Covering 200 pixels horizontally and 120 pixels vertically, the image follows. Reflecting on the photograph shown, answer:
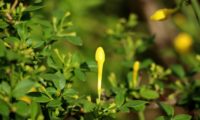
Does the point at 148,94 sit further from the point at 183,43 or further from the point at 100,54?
the point at 183,43

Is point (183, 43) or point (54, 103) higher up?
point (54, 103)

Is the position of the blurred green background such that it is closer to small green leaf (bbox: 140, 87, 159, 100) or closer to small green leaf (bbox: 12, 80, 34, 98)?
small green leaf (bbox: 140, 87, 159, 100)

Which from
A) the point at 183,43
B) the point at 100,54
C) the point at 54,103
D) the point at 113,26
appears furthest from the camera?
the point at 183,43

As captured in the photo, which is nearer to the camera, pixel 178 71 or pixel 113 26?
pixel 178 71

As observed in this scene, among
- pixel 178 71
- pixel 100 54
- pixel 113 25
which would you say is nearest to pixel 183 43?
pixel 113 25

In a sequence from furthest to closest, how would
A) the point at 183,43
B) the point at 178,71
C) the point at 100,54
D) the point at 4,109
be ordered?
1. the point at 183,43
2. the point at 178,71
3. the point at 100,54
4. the point at 4,109

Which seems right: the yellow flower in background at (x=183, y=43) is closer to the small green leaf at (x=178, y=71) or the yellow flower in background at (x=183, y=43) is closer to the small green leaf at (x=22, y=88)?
the small green leaf at (x=178, y=71)

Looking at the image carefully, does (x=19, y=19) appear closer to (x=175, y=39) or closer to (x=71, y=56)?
(x=71, y=56)
